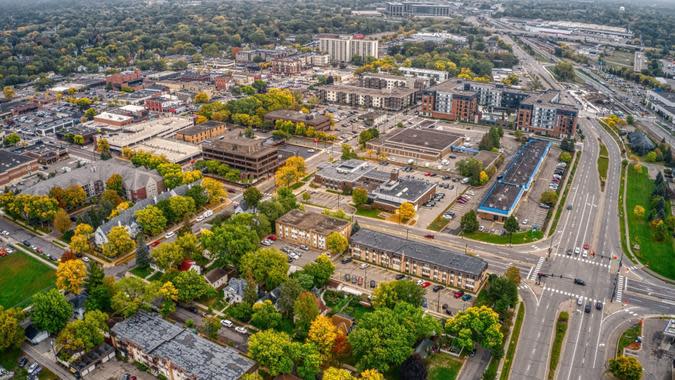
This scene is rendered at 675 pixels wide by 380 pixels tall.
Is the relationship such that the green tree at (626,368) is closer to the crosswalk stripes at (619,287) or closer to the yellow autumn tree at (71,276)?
the crosswalk stripes at (619,287)

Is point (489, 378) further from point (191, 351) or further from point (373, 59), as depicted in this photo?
point (373, 59)

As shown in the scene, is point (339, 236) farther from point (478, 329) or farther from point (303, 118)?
point (303, 118)

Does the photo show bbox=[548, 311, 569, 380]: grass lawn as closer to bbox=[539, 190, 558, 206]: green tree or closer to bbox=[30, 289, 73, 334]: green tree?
bbox=[539, 190, 558, 206]: green tree

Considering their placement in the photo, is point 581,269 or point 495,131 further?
point 495,131

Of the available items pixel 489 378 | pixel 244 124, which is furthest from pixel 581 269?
pixel 244 124

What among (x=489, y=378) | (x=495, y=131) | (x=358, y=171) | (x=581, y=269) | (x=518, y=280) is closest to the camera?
(x=489, y=378)

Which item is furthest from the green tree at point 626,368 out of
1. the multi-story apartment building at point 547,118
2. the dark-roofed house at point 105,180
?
the multi-story apartment building at point 547,118
